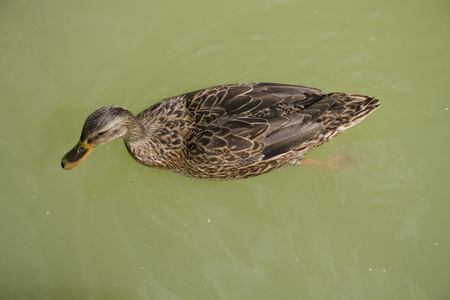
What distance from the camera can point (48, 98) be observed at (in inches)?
206

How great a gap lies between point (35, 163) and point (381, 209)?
393 cm

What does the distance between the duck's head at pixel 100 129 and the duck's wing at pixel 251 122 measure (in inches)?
27.1

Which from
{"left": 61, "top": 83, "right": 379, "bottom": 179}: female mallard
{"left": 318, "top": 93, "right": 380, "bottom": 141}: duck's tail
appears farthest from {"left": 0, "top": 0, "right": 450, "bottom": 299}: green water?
{"left": 318, "top": 93, "right": 380, "bottom": 141}: duck's tail

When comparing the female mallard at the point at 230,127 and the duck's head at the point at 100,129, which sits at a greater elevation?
the duck's head at the point at 100,129

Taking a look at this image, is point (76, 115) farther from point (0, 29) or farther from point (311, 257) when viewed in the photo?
point (311, 257)

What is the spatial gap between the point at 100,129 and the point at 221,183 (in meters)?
1.46

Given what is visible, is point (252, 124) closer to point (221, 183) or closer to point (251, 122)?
point (251, 122)

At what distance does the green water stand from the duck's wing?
776 millimetres

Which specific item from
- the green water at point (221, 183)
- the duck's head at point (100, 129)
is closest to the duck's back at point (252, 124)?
the duck's head at point (100, 129)

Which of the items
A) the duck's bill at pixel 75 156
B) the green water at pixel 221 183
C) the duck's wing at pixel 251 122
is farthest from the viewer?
the green water at pixel 221 183

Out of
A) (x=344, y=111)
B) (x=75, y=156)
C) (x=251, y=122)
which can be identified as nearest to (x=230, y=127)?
(x=251, y=122)

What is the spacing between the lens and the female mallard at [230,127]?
406 cm

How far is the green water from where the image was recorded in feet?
15.1

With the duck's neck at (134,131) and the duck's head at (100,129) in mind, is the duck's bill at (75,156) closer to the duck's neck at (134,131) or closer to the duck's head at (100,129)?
the duck's head at (100,129)
